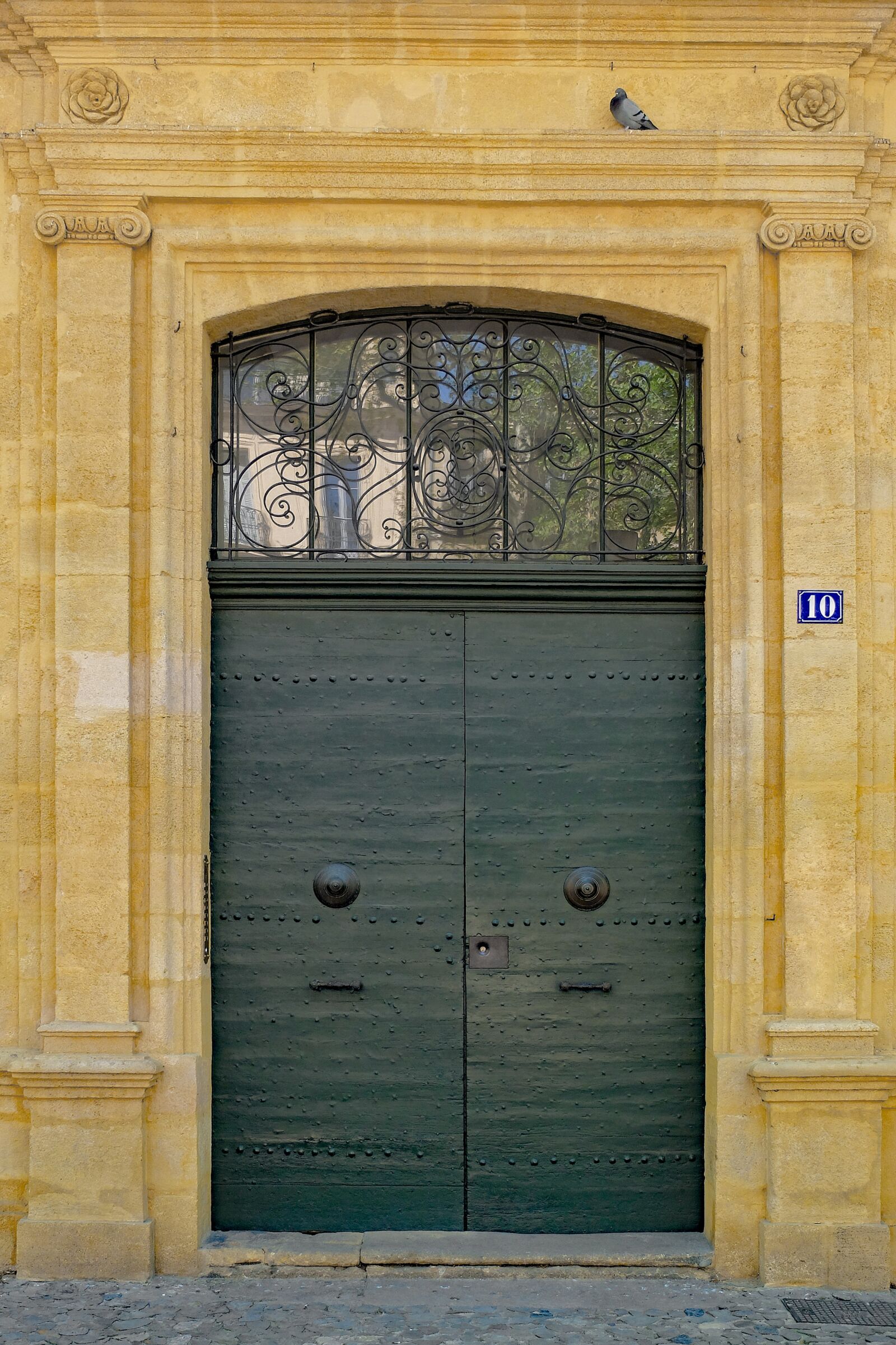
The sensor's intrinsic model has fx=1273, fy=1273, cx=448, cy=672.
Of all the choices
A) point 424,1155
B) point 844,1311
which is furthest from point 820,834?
point 424,1155

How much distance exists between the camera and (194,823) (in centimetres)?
533

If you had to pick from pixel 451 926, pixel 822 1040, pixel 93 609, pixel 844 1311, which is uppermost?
pixel 93 609

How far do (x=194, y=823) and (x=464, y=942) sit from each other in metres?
1.27

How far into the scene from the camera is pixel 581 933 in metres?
5.54

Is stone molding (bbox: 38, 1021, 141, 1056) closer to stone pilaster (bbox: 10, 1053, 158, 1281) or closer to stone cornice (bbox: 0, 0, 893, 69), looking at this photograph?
stone pilaster (bbox: 10, 1053, 158, 1281)

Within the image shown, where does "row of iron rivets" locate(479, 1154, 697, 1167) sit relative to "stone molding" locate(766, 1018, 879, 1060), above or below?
below

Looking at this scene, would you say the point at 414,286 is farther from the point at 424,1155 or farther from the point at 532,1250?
the point at 532,1250

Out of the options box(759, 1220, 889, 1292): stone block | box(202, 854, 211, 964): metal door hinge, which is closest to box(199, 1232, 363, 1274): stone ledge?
box(202, 854, 211, 964): metal door hinge

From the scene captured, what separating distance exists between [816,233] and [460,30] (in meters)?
1.71

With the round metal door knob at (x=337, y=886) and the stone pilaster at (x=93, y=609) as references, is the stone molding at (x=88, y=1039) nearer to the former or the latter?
the stone pilaster at (x=93, y=609)

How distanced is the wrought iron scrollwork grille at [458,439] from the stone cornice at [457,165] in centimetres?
56

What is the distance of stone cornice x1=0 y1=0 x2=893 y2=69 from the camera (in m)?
5.25

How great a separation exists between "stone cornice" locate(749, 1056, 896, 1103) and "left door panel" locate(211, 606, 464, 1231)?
1301 millimetres

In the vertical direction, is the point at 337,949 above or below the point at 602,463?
below
